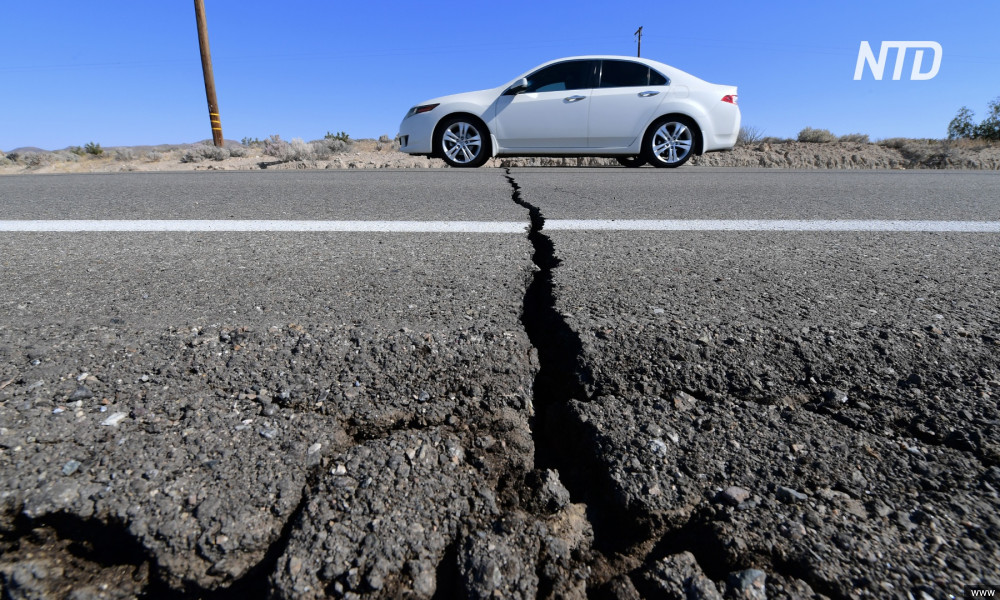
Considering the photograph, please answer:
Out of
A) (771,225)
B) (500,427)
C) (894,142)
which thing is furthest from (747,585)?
(894,142)

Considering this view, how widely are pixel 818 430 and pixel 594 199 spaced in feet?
9.97

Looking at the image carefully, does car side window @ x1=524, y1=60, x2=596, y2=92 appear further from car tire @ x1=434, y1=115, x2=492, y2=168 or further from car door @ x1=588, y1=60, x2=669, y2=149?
car tire @ x1=434, y1=115, x2=492, y2=168

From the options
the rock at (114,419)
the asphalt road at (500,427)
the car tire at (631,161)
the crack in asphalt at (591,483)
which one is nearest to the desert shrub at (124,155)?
the car tire at (631,161)

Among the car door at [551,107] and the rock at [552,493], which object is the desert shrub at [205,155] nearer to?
the car door at [551,107]

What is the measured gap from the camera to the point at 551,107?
24.6 ft

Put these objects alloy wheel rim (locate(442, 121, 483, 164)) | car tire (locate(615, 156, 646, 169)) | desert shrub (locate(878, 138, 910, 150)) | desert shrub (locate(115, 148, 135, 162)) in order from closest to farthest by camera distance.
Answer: alloy wheel rim (locate(442, 121, 483, 164)), car tire (locate(615, 156, 646, 169)), desert shrub (locate(878, 138, 910, 150)), desert shrub (locate(115, 148, 135, 162))

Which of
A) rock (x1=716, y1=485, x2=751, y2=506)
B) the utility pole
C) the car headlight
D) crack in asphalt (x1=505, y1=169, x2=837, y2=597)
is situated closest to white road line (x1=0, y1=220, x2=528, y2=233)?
crack in asphalt (x1=505, y1=169, x2=837, y2=597)

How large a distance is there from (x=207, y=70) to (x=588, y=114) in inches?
441

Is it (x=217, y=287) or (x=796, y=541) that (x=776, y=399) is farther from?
(x=217, y=287)

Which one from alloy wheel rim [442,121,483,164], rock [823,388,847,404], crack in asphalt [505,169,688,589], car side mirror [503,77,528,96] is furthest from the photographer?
alloy wheel rim [442,121,483,164]

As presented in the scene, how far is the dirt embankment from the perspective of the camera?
35.3ft

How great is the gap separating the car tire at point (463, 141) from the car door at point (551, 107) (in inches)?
10.4

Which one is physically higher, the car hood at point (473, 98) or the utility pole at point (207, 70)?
the utility pole at point (207, 70)

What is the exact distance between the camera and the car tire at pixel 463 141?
7672mm
